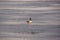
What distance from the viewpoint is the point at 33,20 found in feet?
6.36

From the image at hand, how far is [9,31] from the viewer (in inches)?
76.9

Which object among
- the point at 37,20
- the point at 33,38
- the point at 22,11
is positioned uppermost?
the point at 22,11

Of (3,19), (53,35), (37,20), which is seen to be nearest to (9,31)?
(3,19)

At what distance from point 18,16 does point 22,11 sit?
0.11 metres

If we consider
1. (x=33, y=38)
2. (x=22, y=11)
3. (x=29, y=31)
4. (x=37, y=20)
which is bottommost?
(x=33, y=38)

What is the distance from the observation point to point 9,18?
1.95 m

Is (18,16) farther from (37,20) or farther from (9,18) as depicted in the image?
(37,20)

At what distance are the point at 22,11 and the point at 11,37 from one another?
1.57 ft

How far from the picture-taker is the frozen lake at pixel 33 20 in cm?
193

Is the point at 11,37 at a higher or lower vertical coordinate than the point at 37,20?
lower

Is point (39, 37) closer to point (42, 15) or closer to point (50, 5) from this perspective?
point (42, 15)

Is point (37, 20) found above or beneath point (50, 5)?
beneath

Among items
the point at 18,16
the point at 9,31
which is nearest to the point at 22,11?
the point at 18,16

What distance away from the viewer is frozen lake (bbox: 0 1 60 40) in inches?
76.1
